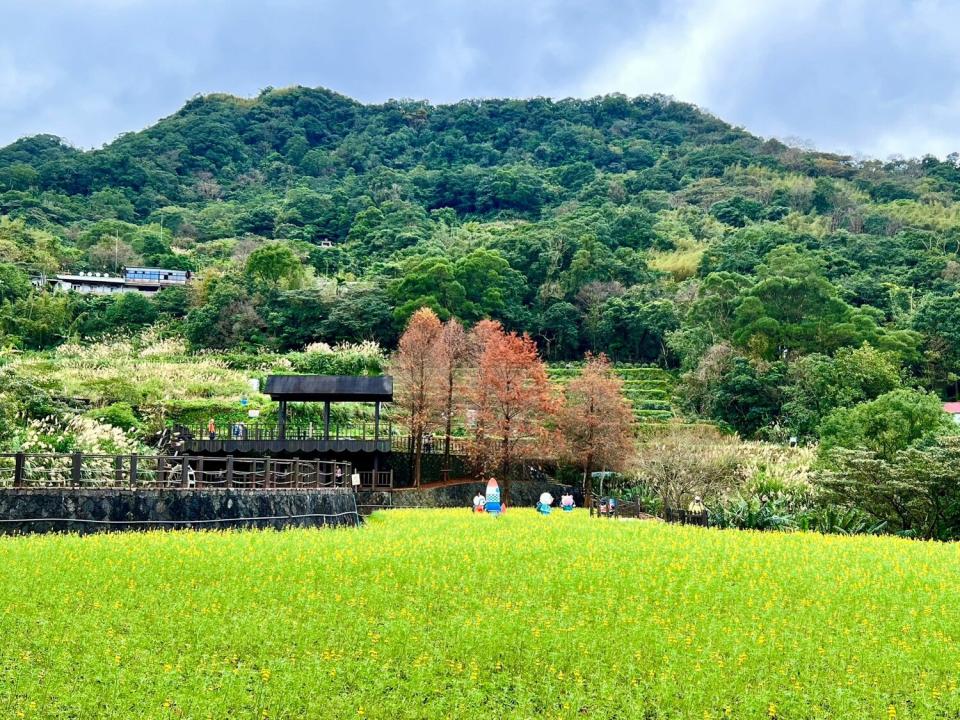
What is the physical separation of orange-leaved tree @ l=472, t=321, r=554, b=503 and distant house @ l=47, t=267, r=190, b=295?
45.6 m

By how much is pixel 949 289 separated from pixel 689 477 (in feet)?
148

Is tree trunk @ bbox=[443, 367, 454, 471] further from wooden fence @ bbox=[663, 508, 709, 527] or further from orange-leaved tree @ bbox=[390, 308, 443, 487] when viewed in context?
wooden fence @ bbox=[663, 508, 709, 527]

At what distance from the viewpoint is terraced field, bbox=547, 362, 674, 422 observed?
52.2m

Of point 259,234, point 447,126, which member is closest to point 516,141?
point 447,126

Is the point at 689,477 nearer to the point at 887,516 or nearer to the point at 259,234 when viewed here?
the point at 887,516

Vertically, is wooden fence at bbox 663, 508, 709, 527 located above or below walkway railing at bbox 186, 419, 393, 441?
below

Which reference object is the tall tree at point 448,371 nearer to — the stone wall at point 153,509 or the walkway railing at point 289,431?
the walkway railing at point 289,431

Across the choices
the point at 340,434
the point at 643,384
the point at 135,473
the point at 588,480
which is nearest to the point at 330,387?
the point at 340,434

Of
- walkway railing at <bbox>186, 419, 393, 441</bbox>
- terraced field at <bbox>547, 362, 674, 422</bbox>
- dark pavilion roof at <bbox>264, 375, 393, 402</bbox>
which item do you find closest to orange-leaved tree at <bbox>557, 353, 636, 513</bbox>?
terraced field at <bbox>547, 362, 674, 422</bbox>

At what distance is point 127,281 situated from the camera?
85.4 metres

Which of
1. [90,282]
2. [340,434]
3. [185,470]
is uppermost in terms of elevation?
[90,282]

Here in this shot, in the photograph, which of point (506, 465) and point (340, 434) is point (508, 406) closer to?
point (506, 465)

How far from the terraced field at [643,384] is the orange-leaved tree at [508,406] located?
10501mm

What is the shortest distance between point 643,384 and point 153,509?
42455 millimetres
